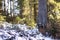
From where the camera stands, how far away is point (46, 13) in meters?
2.37

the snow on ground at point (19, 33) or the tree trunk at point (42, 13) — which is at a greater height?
the tree trunk at point (42, 13)

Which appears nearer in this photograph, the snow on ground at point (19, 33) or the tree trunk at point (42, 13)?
the snow on ground at point (19, 33)

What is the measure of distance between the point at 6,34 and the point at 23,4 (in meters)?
0.51

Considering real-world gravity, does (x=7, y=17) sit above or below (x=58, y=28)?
above

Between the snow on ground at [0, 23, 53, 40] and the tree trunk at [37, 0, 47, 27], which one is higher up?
the tree trunk at [37, 0, 47, 27]

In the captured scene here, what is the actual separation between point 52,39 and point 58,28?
183 millimetres

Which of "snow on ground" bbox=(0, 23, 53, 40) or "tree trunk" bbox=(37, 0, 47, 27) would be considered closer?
"snow on ground" bbox=(0, 23, 53, 40)

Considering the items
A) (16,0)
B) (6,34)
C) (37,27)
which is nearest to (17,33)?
(6,34)

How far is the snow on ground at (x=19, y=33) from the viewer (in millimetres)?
2260

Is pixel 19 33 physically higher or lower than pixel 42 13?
lower

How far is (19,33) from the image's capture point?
90.7 inches

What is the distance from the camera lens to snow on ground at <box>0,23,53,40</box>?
2.26 m

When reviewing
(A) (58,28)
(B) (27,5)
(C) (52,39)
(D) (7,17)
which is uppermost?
(B) (27,5)

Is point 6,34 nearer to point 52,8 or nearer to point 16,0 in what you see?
point 16,0
